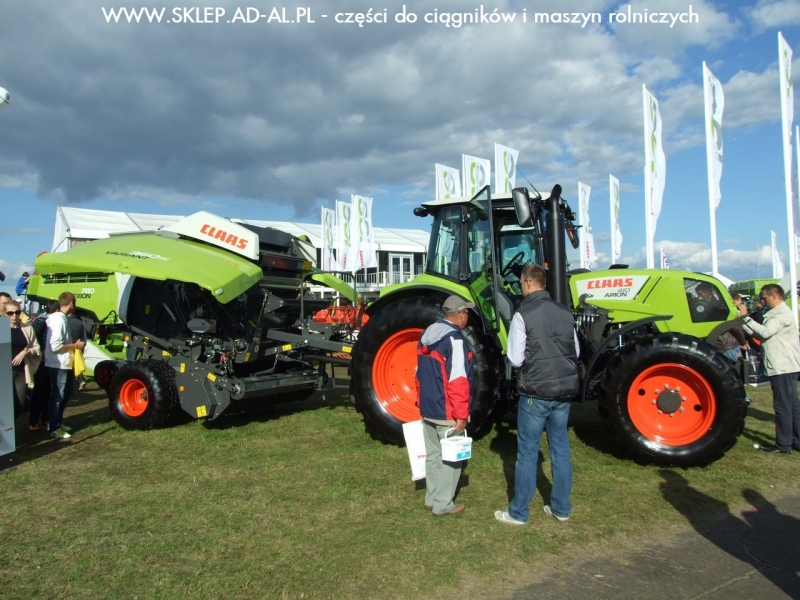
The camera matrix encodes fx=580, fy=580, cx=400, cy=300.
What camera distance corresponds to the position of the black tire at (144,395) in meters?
6.27

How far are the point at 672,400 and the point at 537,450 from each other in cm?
176

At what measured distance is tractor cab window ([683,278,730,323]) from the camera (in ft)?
17.9

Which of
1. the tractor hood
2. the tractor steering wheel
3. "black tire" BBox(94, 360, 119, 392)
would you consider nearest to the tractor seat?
the tractor steering wheel

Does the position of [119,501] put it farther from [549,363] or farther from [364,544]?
[549,363]

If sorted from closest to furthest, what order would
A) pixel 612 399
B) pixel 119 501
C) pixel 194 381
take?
pixel 119 501
pixel 612 399
pixel 194 381

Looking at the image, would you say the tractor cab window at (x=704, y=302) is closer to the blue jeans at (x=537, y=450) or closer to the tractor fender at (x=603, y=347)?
the tractor fender at (x=603, y=347)

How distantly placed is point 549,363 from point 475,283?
210 cm

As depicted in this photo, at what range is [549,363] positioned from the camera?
3623mm

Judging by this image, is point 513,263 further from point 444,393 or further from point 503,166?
point 503,166

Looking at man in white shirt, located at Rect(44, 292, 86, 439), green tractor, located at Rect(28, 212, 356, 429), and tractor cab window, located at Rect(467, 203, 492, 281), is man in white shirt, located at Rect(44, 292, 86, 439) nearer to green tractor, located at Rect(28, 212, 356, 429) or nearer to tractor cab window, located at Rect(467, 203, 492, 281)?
green tractor, located at Rect(28, 212, 356, 429)

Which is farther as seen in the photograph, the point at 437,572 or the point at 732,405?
the point at 732,405

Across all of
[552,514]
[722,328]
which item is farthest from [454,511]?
[722,328]

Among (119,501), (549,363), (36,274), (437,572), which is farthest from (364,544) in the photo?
(36,274)

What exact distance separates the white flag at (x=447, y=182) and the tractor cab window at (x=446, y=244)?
11.4 metres
